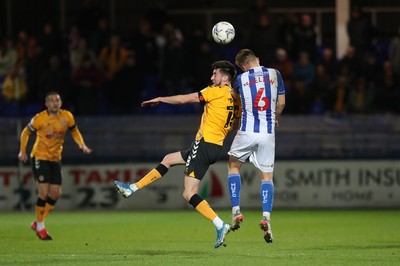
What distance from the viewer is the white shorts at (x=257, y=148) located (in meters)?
11.7

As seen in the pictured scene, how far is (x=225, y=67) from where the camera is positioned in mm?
11828

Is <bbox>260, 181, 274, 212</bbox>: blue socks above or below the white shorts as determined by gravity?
below

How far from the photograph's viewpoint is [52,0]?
24656 mm

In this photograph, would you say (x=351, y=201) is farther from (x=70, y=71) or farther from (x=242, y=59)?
(x=242, y=59)

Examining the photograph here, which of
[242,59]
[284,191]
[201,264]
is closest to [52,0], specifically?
[284,191]

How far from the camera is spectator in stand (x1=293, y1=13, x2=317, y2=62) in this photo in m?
22.5

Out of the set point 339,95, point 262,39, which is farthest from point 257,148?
point 262,39

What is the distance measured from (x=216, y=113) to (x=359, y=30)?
36.1ft

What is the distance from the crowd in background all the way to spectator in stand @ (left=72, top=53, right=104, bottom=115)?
0.8 inches

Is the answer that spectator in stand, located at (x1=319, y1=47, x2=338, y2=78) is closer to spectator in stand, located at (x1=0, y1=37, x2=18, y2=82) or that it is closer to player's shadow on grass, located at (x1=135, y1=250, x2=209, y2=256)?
spectator in stand, located at (x1=0, y1=37, x2=18, y2=82)

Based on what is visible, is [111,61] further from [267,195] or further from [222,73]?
[267,195]

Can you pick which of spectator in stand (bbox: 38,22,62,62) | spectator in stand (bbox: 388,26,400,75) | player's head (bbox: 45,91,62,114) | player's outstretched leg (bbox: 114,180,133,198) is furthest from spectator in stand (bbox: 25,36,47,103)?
player's outstretched leg (bbox: 114,180,133,198)

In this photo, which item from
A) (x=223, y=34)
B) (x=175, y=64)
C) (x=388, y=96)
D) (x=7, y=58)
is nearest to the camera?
(x=223, y=34)

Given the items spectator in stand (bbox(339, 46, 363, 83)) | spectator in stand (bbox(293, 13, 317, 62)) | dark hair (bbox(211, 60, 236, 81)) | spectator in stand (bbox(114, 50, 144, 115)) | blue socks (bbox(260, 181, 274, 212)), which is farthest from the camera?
spectator in stand (bbox(293, 13, 317, 62))
